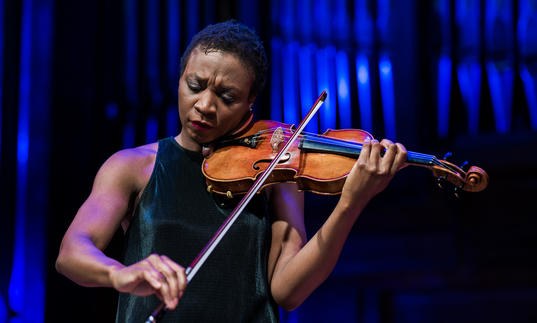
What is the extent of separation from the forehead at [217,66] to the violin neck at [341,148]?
0.21m

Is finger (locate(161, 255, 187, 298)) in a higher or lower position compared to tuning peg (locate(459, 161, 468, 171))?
lower

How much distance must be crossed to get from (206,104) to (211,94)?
3 cm

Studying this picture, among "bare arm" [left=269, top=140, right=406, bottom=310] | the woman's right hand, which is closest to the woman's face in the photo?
"bare arm" [left=269, top=140, right=406, bottom=310]

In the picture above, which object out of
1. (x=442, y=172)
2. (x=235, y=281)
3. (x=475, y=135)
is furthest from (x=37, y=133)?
(x=475, y=135)

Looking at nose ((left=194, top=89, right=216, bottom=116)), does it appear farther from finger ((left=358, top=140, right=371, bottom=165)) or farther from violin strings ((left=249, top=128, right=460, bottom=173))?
finger ((left=358, top=140, right=371, bottom=165))

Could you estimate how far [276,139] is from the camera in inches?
55.0

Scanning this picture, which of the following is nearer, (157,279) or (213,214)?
(157,279)

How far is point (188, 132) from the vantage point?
55.4 inches

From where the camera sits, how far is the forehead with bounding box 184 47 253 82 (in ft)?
4.52

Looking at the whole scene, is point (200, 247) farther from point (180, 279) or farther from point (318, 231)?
point (180, 279)

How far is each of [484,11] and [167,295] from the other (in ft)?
5.60

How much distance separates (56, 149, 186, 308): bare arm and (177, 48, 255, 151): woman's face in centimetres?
14

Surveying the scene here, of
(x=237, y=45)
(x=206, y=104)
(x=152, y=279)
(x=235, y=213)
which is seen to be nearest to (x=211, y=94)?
(x=206, y=104)

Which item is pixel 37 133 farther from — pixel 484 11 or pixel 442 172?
pixel 484 11
